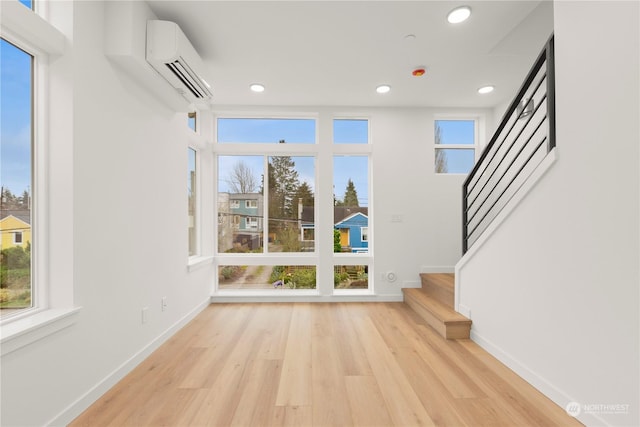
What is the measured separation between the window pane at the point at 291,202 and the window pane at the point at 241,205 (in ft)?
0.57

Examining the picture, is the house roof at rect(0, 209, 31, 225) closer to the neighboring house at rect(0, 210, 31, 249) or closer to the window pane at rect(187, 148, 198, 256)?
the neighboring house at rect(0, 210, 31, 249)

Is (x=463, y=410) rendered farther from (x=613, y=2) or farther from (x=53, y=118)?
(x=53, y=118)

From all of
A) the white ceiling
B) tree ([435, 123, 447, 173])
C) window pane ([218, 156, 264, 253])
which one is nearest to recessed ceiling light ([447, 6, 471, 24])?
the white ceiling

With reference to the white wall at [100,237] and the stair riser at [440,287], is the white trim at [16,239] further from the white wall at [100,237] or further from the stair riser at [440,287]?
the stair riser at [440,287]

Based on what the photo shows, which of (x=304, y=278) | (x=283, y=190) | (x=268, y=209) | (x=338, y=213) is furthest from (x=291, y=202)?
(x=304, y=278)

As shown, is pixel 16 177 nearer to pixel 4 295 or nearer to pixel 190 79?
pixel 4 295

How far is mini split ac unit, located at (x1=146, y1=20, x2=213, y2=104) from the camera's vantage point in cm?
194

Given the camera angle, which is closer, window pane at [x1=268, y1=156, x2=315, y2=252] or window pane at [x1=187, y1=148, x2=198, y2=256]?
window pane at [x1=187, y1=148, x2=198, y2=256]

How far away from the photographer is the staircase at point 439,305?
2.54 meters

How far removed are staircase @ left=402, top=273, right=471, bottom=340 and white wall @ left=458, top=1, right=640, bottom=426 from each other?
567 millimetres

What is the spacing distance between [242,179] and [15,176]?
2.50 m

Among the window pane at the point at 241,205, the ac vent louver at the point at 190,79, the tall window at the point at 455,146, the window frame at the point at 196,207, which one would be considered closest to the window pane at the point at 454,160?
the tall window at the point at 455,146

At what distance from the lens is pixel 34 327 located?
132 centimetres

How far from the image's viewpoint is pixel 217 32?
2.22m
